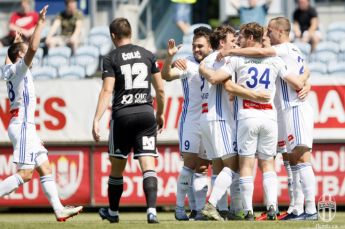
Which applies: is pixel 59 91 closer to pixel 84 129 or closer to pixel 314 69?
pixel 84 129

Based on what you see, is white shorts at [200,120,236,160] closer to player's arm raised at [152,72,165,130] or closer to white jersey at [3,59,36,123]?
player's arm raised at [152,72,165,130]

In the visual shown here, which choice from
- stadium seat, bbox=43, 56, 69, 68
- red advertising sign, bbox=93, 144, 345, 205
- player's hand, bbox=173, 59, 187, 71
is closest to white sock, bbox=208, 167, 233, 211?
player's hand, bbox=173, 59, 187, 71

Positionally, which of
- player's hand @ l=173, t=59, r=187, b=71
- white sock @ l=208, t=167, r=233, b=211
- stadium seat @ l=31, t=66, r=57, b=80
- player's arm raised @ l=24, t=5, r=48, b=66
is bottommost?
white sock @ l=208, t=167, r=233, b=211

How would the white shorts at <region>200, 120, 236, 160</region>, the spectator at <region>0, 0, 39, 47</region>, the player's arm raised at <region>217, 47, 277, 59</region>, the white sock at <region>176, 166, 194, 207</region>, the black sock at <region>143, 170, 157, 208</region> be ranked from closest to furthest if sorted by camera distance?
the black sock at <region>143, 170, 157, 208</region> → the player's arm raised at <region>217, 47, 277, 59</region> → the white shorts at <region>200, 120, 236, 160</region> → the white sock at <region>176, 166, 194, 207</region> → the spectator at <region>0, 0, 39, 47</region>

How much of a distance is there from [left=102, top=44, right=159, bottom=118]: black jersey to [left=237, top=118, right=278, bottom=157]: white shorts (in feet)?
3.91

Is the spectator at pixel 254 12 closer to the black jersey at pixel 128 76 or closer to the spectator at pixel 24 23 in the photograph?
the spectator at pixel 24 23

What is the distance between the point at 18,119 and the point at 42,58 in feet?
21.3

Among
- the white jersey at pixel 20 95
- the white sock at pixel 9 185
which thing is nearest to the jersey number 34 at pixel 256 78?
the white jersey at pixel 20 95

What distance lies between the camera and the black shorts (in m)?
12.2

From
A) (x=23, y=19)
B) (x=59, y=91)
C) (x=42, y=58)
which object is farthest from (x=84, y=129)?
(x=23, y=19)

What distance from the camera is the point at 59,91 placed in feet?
56.5

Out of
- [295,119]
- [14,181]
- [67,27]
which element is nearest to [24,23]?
[67,27]

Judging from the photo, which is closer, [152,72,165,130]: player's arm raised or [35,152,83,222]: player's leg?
[152,72,165,130]: player's arm raised

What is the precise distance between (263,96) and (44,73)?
662 centimetres
